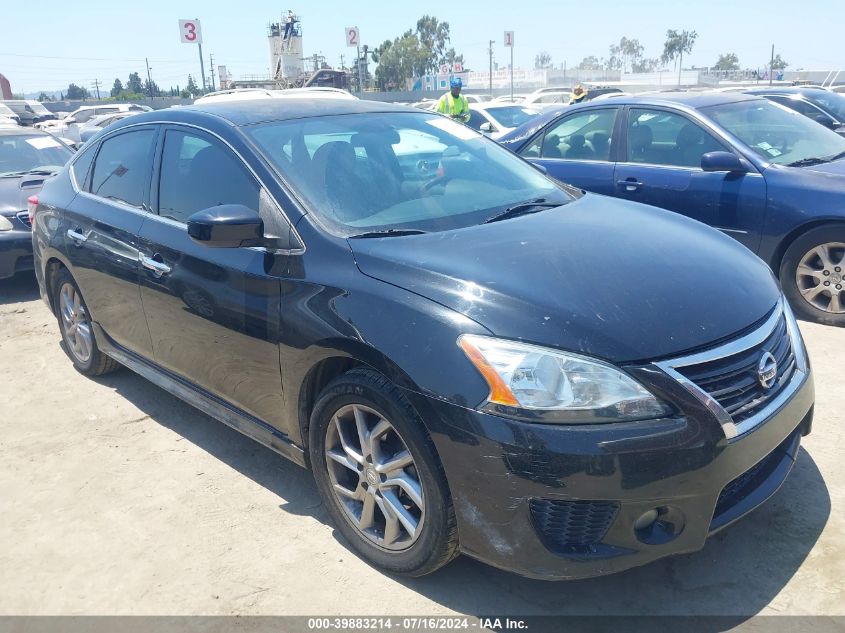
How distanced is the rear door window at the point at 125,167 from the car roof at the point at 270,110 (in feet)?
0.51

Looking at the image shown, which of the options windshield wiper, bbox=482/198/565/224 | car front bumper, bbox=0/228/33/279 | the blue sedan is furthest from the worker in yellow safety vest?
windshield wiper, bbox=482/198/565/224

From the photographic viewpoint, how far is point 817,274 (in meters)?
5.20

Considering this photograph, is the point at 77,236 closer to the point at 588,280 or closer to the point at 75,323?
the point at 75,323

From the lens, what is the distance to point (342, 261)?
2.79 metres

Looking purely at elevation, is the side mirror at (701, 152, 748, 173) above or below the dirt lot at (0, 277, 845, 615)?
above

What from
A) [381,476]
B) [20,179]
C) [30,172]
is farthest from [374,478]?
[30,172]

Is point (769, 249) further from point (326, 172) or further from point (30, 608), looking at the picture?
point (30, 608)

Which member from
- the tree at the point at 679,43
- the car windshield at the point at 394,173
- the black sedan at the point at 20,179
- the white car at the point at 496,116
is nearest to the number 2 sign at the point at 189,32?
the white car at the point at 496,116

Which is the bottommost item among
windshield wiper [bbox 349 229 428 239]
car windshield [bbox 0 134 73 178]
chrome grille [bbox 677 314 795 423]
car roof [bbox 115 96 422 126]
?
chrome grille [bbox 677 314 795 423]

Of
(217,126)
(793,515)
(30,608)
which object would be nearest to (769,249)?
(793,515)

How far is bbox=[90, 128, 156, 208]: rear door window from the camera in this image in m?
3.96

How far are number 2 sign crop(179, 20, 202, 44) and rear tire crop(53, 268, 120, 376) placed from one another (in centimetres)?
2698

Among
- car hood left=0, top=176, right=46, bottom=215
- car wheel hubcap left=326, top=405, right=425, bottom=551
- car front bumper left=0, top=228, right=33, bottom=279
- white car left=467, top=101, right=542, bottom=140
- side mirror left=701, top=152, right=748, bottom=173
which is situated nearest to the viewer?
car wheel hubcap left=326, top=405, right=425, bottom=551

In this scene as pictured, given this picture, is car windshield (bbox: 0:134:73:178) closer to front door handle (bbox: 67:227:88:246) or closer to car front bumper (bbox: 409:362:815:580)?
front door handle (bbox: 67:227:88:246)
